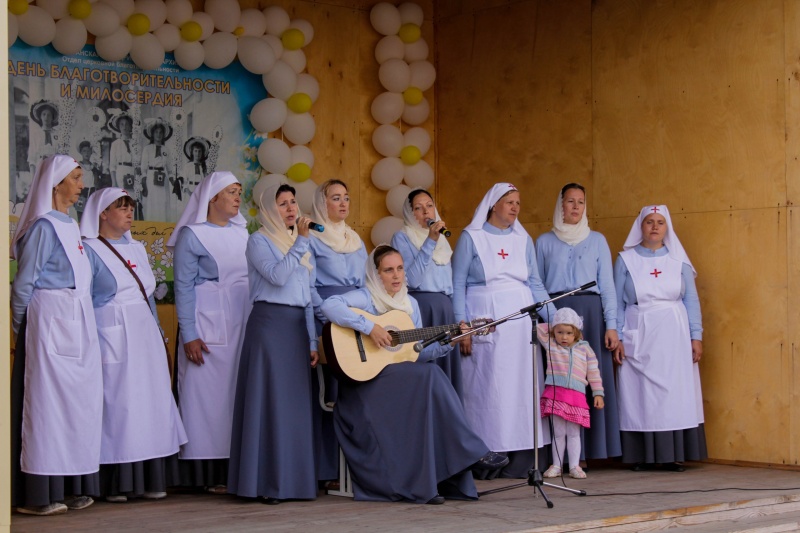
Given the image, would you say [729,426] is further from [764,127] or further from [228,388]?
[228,388]

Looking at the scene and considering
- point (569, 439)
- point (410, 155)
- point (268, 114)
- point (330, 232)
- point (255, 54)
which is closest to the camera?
point (330, 232)

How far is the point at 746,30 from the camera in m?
7.47

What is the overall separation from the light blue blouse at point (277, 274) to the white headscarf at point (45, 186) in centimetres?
98

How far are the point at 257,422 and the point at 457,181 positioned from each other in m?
3.73

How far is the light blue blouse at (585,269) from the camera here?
7.30 meters

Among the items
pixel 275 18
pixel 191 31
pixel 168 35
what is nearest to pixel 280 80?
pixel 275 18

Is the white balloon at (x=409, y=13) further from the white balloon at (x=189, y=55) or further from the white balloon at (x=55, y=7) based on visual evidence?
the white balloon at (x=55, y=7)

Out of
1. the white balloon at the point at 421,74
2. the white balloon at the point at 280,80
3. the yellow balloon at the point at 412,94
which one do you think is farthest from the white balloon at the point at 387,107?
the white balloon at the point at 280,80

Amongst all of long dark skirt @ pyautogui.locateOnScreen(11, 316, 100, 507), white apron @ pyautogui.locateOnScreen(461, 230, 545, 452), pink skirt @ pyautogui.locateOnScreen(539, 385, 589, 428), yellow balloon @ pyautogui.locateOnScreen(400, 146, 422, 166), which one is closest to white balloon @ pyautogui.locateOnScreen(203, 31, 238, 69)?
yellow balloon @ pyautogui.locateOnScreen(400, 146, 422, 166)

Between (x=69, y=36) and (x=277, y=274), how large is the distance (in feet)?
8.03

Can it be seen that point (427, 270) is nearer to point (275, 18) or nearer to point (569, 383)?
point (569, 383)

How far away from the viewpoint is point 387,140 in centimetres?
888

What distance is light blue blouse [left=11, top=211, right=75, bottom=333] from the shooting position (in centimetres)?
561

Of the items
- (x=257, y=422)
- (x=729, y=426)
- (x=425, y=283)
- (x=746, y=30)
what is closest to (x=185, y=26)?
(x=425, y=283)
